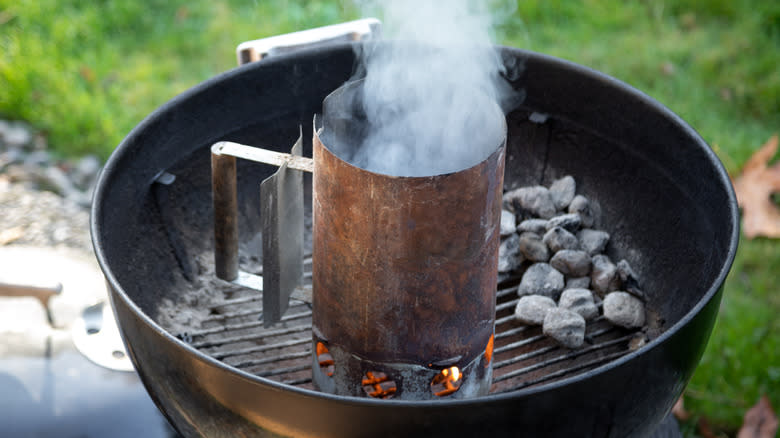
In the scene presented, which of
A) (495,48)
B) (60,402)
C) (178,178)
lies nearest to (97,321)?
→ (60,402)

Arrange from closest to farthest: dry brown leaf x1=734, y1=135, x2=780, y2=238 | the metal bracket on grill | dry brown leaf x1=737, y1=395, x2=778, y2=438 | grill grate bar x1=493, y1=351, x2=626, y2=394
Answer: the metal bracket on grill
grill grate bar x1=493, y1=351, x2=626, y2=394
dry brown leaf x1=737, y1=395, x2=778, y2=438
dry brown leaf x1=734, y1=135, x2=780, y2=238

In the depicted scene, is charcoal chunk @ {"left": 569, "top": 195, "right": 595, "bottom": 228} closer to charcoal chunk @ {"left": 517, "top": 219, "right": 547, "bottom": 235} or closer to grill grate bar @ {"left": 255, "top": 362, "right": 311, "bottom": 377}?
charcoal chunk @ {"left": 517, "top": 219, "right": 547, "bottom": 235}

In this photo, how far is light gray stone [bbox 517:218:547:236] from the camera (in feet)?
7.45

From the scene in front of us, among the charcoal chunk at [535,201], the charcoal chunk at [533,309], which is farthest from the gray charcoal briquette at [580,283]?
the charcoal chunk at [535,201]

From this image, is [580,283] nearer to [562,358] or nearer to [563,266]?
[563,266]

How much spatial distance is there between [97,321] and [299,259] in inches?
33.0

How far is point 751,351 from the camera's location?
9.07ft

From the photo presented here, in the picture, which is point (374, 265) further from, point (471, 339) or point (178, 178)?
point (178, 178)

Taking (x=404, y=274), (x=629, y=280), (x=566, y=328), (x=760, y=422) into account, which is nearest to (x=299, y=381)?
(x=404, y=274)

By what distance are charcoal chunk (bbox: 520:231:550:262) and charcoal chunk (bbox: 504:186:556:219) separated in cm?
11

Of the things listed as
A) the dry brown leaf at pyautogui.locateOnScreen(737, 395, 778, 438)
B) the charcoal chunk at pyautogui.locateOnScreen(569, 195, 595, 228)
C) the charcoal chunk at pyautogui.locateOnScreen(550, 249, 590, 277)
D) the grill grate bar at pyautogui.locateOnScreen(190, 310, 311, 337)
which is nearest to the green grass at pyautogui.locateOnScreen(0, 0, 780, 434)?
the dry brown leaf at pyautogui.locateOnScreen(737, 395, 778, 438)

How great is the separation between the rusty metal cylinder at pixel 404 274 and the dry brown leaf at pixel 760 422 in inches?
47.3

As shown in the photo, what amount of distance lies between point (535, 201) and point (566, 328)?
45 centimetres

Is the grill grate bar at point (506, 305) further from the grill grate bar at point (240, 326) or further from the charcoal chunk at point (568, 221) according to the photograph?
the grill grate bar at point (240, 326)
